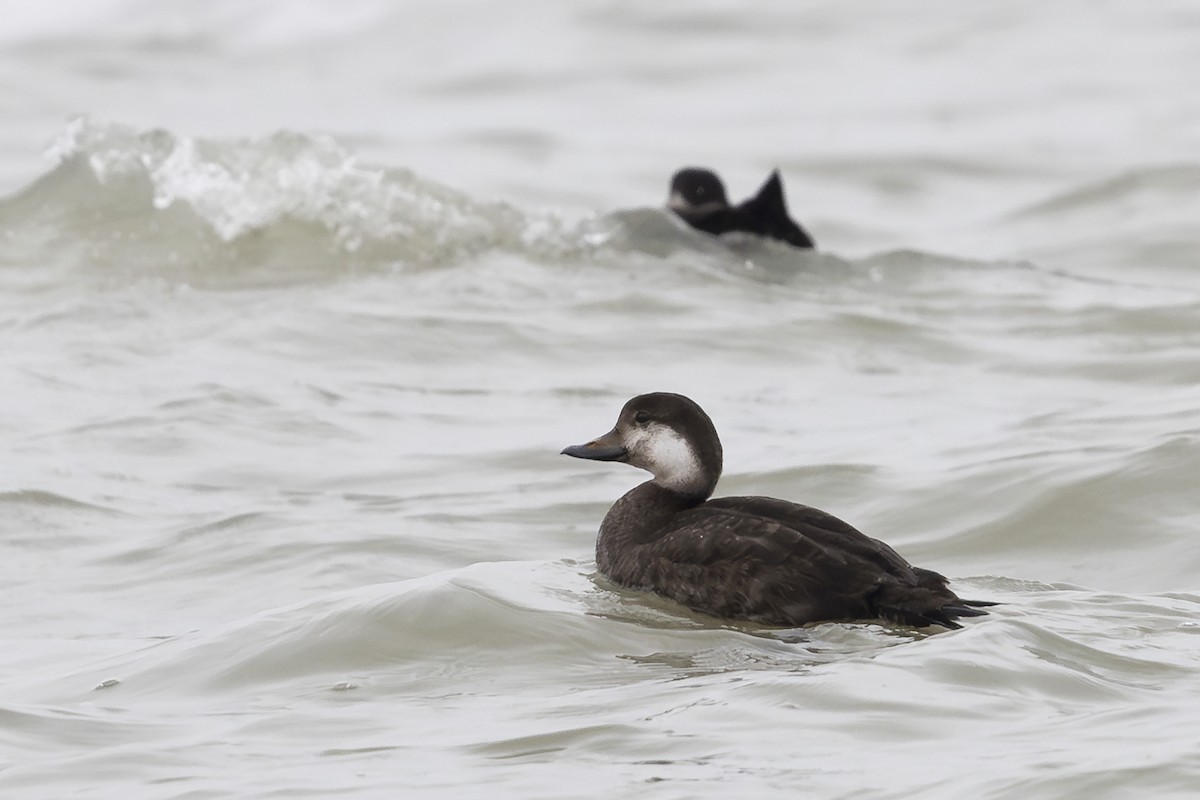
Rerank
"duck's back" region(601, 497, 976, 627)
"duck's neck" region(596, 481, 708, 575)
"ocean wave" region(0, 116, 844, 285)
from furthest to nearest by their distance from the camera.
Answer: "ocean wave" region(0, 116, 844, 285) < "duck's neck" region(596, 481, 708, 575) < "duck's back" region(601, 497, 976, 627)

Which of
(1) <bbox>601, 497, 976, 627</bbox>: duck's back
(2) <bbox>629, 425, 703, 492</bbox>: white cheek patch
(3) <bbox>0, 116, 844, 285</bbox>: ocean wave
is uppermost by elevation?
(3) <bbox>0, 116, 844, 285</bbox>: ocean wave

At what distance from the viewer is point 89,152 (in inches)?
632

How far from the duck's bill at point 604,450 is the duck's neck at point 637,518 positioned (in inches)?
5.7

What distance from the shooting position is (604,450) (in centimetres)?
704

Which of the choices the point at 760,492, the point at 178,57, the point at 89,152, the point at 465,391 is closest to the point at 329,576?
the point at 760,492

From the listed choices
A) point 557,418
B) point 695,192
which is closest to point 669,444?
point 557,418

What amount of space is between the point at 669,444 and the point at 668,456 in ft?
0.13

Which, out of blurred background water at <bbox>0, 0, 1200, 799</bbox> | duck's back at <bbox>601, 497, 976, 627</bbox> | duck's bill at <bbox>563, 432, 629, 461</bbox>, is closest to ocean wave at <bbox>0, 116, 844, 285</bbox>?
blurred background water at <bbox>0, 0, 1200, 799</bbox>

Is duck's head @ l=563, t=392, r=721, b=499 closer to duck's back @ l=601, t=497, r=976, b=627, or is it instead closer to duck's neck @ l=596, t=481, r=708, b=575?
duck's neck @ l=596, t=481, r=708, b=575

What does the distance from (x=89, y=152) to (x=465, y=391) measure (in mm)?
6411

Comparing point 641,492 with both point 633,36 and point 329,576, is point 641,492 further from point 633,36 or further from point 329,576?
point 633,36

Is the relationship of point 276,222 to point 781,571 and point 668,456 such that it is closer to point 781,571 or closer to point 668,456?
point 668,456

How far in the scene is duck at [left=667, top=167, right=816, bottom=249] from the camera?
13742 millimetres

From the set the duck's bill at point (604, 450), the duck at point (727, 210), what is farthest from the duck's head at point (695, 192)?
the duck's bill at point (604, 450)
